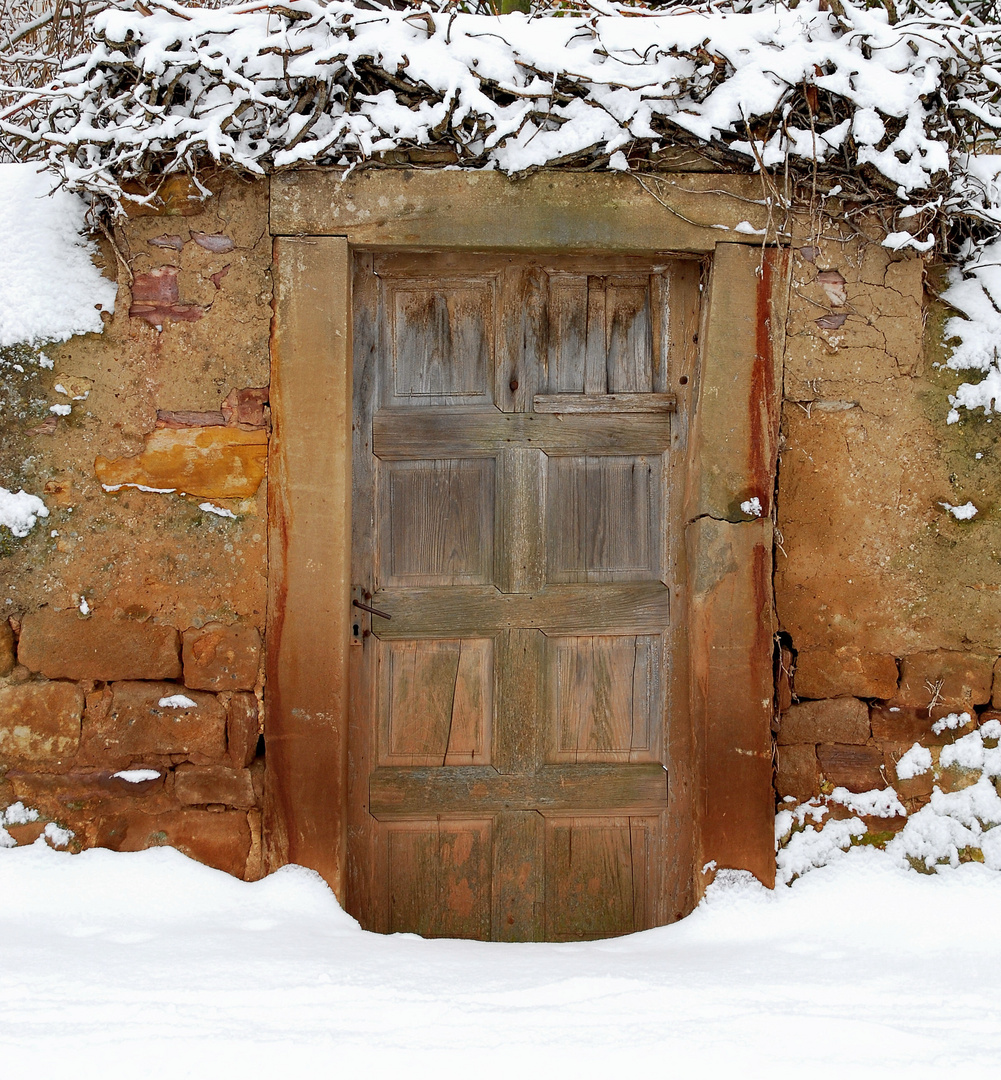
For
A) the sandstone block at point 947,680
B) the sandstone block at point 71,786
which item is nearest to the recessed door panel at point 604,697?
the sandstone block at point 947,680

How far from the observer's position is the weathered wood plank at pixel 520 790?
2.65 metres

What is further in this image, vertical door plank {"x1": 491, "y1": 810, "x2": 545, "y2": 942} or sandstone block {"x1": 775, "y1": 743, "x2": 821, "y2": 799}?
A: vertical door plank {"x1": 491, "y1": 810, "x2": 545, "y2": 942}

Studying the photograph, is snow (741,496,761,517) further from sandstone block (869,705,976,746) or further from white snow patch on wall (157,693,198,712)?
white snow patch on wall (157,693,198,712)

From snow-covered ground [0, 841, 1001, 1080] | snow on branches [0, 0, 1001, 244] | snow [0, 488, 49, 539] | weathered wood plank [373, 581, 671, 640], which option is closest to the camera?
snow-covered ground [0, 841, 1001, 1080]

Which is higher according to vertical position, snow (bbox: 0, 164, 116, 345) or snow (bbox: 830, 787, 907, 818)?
snow (bbox: 0, 164, 116, 345)

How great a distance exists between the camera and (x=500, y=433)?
2668mm

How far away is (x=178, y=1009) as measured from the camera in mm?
1932

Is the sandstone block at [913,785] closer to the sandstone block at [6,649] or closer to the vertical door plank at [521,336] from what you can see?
the vertical door plank at [521,336]

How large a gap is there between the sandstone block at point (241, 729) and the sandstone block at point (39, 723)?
1.37ft

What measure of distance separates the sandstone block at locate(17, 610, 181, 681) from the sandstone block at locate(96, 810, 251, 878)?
0.39 metres

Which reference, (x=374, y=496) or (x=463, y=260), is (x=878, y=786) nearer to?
(x=374, y=496)

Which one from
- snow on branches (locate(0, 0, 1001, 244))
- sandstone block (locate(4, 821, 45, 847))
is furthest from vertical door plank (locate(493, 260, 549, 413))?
sandstone block (locate(4, 821, 45, 847))

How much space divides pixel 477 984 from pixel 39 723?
1371mm

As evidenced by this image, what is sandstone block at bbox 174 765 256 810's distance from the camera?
2.49 meters
